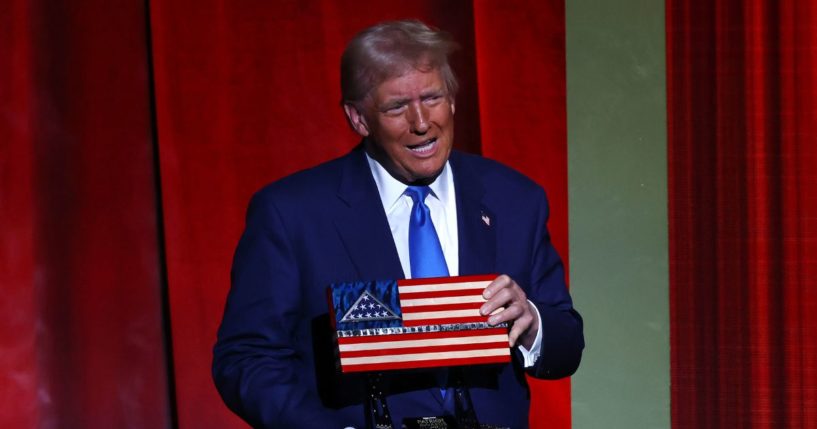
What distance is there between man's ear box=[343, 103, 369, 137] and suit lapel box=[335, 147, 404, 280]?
8cm

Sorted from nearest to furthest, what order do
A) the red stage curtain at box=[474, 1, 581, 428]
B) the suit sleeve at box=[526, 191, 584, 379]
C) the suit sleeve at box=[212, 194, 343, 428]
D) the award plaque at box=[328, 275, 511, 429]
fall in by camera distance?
the award plaque at box=[328, 275, 511, 429]
the suit sleeve at box=[212, 194, 343, 428]
the suit sleeve at box=[526, 191, 584, 379]
the red stage curtain at box=[474, 1, 581, 428]

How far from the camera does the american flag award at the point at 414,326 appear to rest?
1667 millimetres

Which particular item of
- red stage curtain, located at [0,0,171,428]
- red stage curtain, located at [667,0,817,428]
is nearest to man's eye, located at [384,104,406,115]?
red stage curtain, located at [0,0,171,428]

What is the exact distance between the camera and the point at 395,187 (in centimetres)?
207

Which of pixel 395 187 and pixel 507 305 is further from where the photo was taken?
pixel 395 187

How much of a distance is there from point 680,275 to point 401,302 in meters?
1.84

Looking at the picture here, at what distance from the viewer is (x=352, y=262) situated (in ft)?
6.45

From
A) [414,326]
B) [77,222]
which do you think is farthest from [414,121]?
[77,222]

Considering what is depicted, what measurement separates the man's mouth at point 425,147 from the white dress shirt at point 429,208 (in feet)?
0.24

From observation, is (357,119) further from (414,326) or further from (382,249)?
(414,326)

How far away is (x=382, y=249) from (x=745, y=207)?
170 centimetres

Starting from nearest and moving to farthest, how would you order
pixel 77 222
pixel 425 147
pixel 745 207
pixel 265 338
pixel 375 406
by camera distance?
pixel 375 406, pixel 265 338, pixel 425 147, pixel 77 222, pixel 745 207

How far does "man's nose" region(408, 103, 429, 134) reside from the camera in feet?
6.56

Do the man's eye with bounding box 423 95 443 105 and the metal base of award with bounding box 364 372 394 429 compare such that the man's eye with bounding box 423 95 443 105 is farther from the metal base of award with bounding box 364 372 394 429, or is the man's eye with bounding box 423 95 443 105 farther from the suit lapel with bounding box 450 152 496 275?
the metal base of award with bounding box 364 372 394 429
